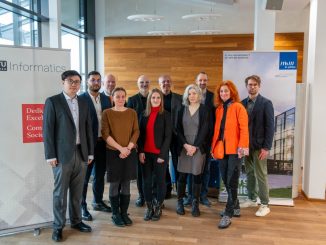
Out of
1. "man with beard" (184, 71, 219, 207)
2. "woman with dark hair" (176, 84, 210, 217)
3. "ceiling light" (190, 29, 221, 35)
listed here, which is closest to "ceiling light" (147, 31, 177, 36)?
"ceiling light" (190, 29, 221, 35)

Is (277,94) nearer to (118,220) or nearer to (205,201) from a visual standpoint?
(205,201)

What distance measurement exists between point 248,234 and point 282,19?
563 centimetres

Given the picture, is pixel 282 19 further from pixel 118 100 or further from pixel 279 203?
pixel 118 100

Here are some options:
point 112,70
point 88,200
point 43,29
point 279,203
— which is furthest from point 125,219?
point 112,70

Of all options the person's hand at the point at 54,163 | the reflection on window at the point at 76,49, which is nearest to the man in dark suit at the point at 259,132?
the person's hand at the point at 54,163

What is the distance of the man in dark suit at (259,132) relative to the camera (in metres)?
3.79

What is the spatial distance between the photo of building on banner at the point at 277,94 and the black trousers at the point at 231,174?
0.82m

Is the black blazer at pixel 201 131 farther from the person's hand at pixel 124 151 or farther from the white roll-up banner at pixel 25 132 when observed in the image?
the white roll-up banner at pixel 25 132

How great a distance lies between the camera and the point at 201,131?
3.63 meters

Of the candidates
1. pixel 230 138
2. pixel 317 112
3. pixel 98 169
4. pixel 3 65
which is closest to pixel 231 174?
pixel 230 138

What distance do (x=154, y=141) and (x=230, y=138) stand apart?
83 centimetres

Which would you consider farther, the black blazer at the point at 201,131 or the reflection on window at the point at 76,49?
the reflection on window at the point at 76,49

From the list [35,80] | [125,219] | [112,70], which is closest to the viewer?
[35,80]

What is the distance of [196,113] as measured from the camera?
12.0 ft
